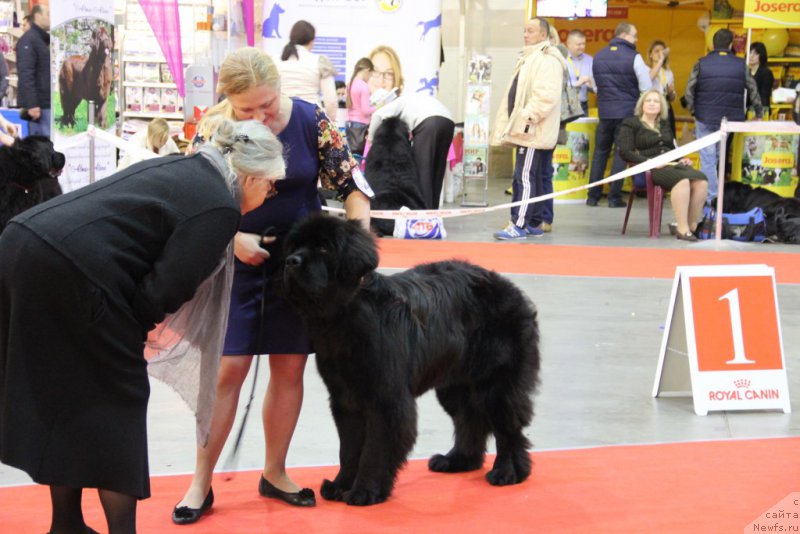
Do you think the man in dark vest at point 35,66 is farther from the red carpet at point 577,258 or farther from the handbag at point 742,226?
the handbag at point 742,226

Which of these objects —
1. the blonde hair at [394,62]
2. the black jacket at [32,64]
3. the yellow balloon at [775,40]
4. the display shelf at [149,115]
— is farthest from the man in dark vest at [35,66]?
the yellow balloon at [775,40]

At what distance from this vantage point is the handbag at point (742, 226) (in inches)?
365

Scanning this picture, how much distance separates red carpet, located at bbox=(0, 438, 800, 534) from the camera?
314cm

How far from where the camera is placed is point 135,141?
28.5 feet

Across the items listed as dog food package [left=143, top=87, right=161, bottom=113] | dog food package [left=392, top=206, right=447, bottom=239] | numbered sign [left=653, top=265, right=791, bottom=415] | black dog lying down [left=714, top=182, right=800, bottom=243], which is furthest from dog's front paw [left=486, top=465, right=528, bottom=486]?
dog food package [left=143, top=87, right=161, bottom=113]

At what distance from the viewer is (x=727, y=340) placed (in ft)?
15.0

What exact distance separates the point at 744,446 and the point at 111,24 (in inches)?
280

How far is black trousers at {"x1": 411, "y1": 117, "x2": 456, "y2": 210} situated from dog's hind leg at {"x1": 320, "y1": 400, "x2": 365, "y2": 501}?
5.95 metres

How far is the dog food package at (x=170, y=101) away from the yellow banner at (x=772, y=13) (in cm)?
622

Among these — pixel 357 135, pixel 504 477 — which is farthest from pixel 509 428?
pixel 357 135

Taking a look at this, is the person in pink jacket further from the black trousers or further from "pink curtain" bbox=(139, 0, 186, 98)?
"pink curtain" bbox=(139, 0, 186, 98)

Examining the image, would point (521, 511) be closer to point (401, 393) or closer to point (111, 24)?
point (401, 393)

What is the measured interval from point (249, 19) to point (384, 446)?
809 centimetres

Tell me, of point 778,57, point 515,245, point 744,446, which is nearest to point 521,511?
point 744,446
